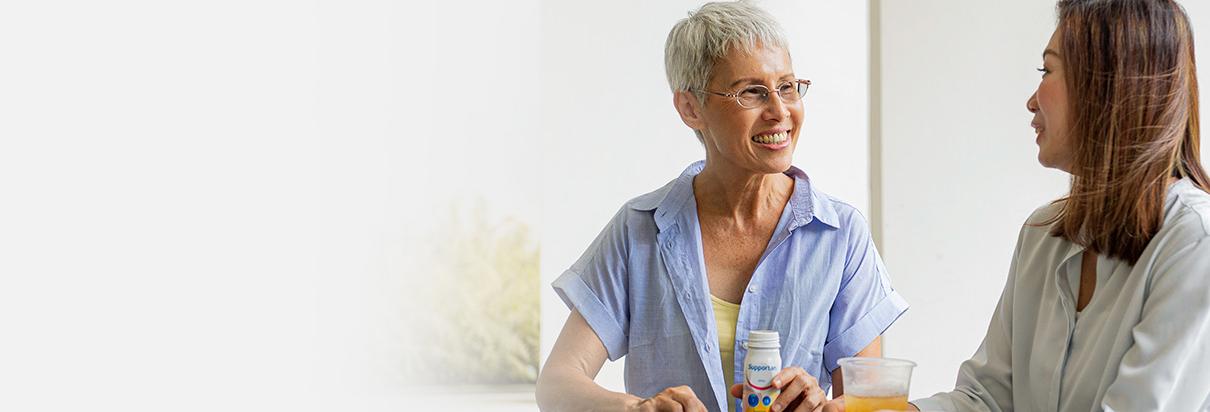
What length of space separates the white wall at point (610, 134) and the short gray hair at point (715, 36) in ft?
5.19

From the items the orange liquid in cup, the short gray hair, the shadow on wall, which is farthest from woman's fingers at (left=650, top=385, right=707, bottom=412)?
the shadow on wall

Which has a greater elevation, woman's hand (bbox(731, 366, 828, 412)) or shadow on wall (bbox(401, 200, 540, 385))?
woman's hand (bbox(731, 366, 828, 412))

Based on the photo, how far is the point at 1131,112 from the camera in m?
1.28

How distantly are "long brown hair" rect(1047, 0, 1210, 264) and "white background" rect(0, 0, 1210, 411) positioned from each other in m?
1.74

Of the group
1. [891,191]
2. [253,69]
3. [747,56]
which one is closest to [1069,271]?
[747,56]

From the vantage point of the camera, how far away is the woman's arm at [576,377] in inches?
66.1

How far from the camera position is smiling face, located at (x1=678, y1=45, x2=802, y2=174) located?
1.75 m

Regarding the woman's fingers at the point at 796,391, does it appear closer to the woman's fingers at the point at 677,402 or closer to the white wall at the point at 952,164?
the woman's fingers at the point at 677,402

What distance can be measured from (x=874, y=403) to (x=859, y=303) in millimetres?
443

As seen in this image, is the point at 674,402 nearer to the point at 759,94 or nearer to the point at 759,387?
the point at 759,387

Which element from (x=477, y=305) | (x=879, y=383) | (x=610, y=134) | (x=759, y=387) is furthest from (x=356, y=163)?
(x=879, y=383)

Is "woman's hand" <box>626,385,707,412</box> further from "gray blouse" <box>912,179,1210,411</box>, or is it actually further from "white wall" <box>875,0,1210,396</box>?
"white wall" <box>875,0,1210,396</box>

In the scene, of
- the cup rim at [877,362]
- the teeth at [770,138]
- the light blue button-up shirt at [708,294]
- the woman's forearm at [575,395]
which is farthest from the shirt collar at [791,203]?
the cup rim at [877,362]

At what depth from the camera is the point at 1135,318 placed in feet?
4.09
